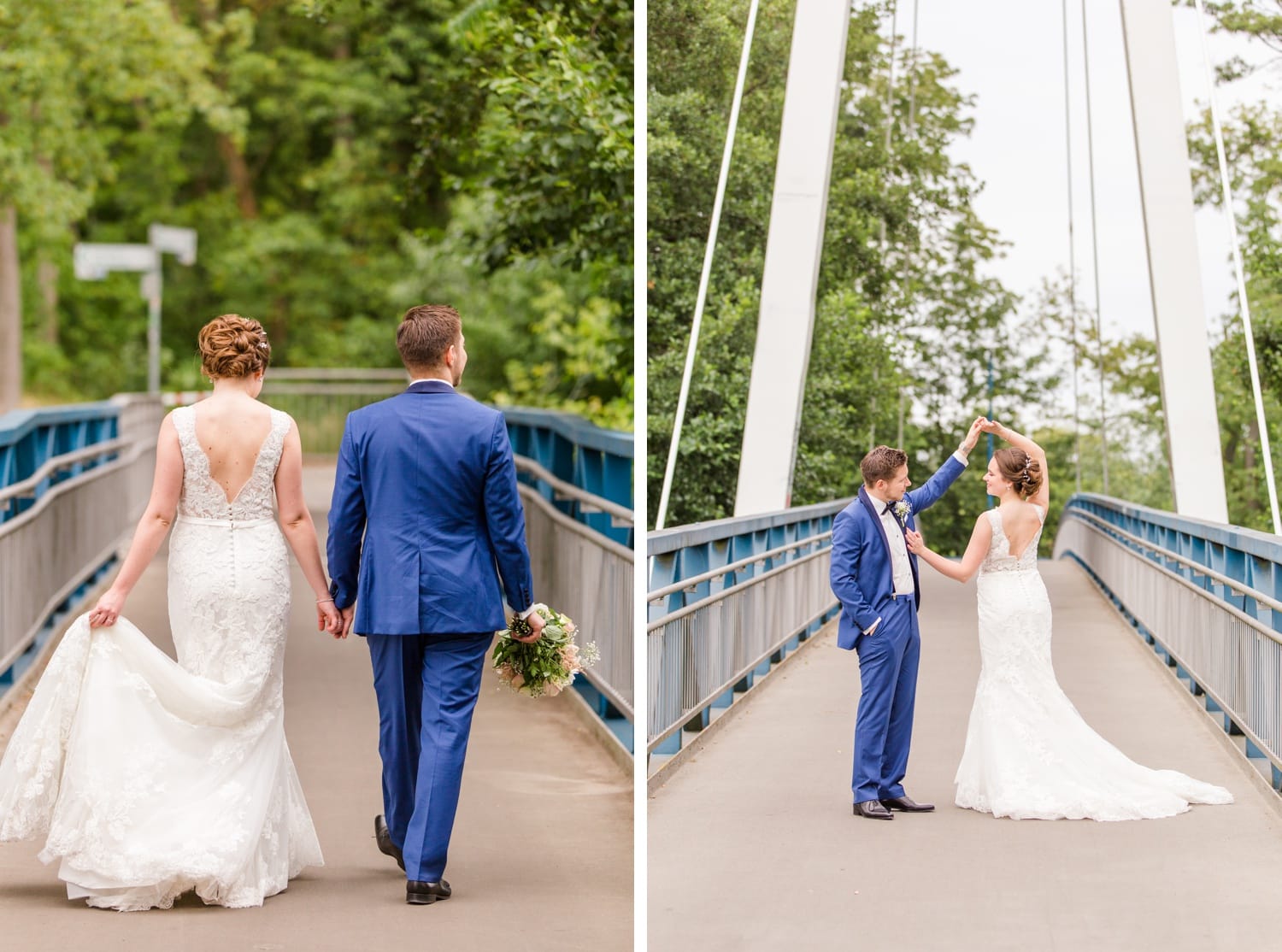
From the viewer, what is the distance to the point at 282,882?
20.2 feet

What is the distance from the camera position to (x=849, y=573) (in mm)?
6141

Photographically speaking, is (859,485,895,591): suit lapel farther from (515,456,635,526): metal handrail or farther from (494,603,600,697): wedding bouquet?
(515,456,635,526): metal handrail

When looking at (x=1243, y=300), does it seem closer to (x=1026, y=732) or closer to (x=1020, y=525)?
(x=1020, y=525)

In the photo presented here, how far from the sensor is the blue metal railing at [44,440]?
1023cm

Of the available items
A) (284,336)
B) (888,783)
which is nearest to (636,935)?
(888,783)

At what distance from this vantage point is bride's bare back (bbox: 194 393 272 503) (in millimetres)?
→ 6168

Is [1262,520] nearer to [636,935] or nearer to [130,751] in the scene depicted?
[636,935]

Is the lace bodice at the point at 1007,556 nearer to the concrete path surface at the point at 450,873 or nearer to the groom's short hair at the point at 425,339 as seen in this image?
the concrete path surface at the point at 450,873

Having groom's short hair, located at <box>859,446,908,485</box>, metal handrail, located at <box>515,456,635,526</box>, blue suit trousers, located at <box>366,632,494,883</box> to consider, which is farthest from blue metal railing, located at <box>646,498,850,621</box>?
metal handrail, located at <box>515,456,635,526</box>

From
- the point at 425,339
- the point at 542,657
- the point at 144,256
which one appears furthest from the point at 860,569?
the point at 144,256

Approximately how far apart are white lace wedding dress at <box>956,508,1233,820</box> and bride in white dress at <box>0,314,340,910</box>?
79.4 inches

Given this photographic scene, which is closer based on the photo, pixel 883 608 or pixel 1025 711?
pixel 1025 711

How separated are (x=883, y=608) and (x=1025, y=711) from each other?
0.63 meters

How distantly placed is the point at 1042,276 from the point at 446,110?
11.9m
